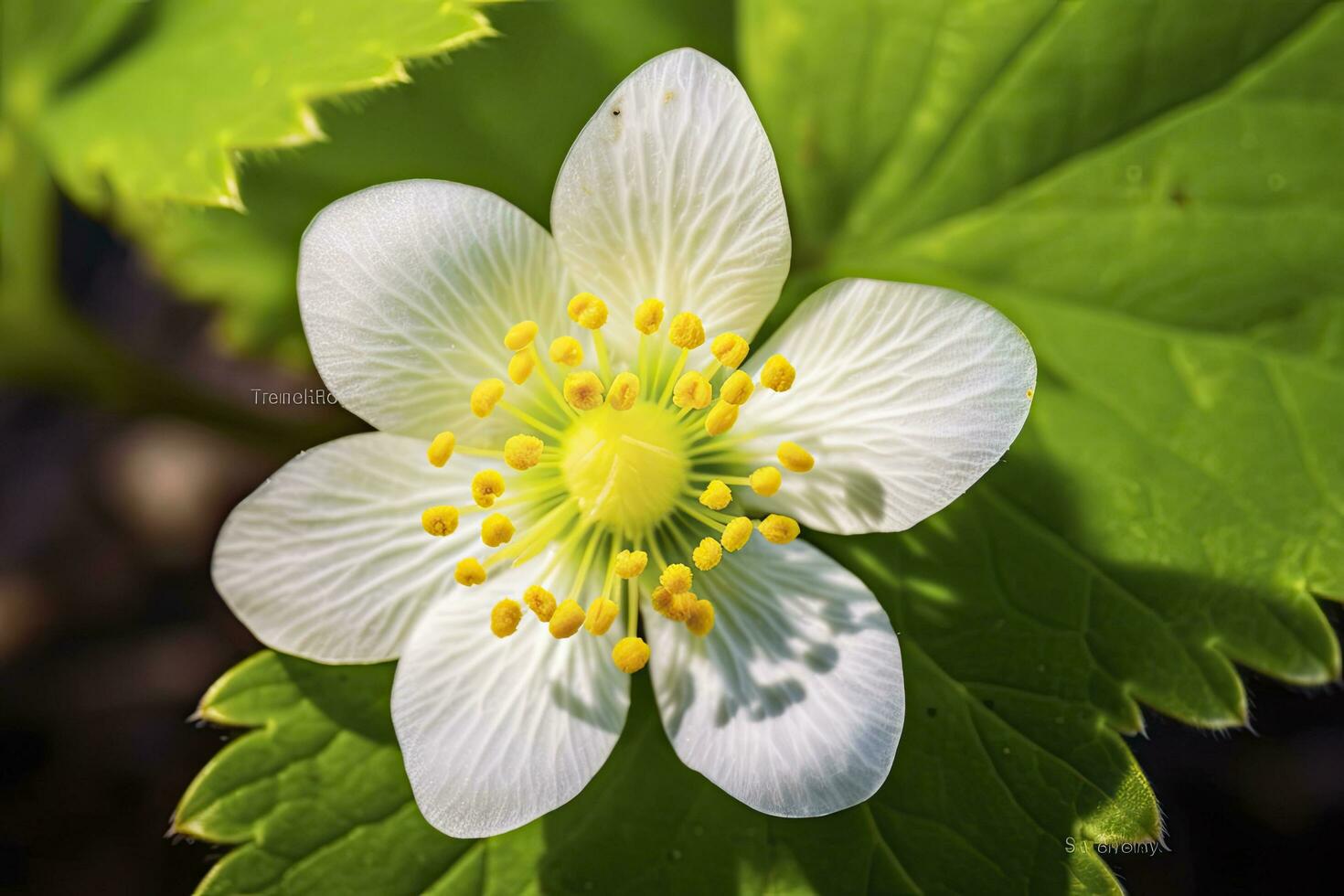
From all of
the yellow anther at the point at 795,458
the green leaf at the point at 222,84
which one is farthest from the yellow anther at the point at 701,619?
the green leaf at the point at 222,84

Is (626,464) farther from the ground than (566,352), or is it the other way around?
(566,352)

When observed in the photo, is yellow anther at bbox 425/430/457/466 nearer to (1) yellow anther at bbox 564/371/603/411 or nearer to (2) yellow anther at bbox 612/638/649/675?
(1) yellow anther at bbox 564/371/603/411

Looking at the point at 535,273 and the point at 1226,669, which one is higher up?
the point at 535,273

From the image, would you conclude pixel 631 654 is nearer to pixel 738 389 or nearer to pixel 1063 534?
pixel 738 389

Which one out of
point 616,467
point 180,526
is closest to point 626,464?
point 616,467

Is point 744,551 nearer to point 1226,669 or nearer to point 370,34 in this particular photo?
point 1226,669

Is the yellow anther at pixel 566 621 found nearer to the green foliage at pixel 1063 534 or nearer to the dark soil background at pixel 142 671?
the green foliage at pixel 1063 534

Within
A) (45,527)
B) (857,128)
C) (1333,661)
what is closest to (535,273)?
(857,128)
